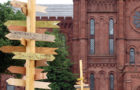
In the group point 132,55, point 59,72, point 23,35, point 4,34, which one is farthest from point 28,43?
point 132,55

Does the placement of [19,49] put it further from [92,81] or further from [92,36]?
[92,36]

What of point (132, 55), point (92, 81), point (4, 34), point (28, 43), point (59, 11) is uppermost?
point (59, 11)

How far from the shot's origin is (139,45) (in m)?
50.3

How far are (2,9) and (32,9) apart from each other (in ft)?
81.6

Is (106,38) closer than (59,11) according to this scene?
Yes

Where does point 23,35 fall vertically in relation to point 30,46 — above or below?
above

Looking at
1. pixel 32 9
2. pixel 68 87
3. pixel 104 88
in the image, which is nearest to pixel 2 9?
pixel 68 87

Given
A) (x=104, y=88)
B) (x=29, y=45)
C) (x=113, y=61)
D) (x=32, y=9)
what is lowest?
(x=104, y=88)

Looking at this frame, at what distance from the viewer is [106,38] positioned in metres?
50.7

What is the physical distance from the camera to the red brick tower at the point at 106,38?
4962cm

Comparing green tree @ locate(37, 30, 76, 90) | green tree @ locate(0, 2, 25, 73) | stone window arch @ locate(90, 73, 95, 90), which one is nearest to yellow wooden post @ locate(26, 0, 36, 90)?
green tree @ locate(0, 2, 25, 73)

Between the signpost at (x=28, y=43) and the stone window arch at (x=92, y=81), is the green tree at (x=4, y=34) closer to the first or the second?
the stone window arch at (x=92, y=81)

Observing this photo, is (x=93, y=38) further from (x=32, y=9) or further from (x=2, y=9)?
(x=32, y=9)

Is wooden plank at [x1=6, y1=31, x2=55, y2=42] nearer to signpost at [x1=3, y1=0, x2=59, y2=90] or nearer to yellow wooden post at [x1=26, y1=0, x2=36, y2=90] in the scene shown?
signpost at [x1=3, y1=0, x2=59, y2=90]
